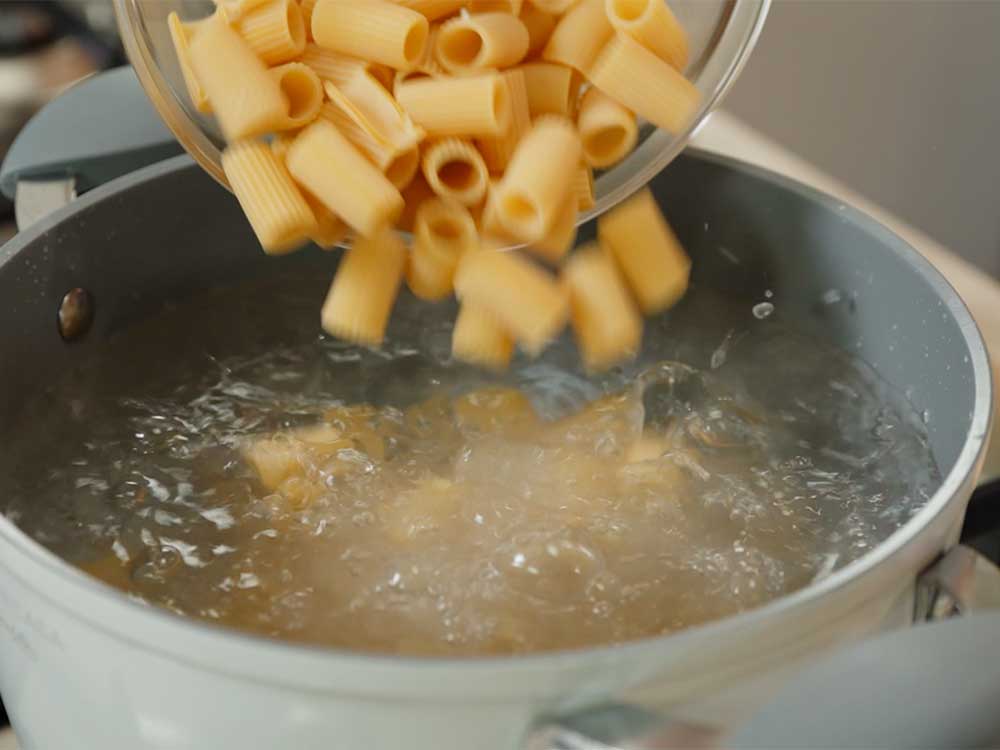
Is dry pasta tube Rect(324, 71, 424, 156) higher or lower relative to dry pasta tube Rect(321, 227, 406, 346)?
higher

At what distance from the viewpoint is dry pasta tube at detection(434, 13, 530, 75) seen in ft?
2.01

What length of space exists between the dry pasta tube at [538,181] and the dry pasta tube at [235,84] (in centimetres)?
12

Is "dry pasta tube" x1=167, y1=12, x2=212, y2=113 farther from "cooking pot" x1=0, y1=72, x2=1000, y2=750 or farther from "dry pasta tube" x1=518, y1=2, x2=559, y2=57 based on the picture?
"dry pasta tube" x1=518, y1=2, x2=559, y2=57

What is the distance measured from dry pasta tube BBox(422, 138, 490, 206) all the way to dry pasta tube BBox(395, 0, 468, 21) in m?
0.07

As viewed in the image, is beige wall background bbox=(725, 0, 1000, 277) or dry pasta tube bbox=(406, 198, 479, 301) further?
beige wall background bbox=(725, 0, 1000, 277)

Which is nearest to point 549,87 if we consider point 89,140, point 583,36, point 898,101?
point 583,36

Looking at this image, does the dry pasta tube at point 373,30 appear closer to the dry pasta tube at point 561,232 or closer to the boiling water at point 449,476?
the dry pasta tube at point 561,232

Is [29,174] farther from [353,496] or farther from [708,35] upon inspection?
[708,35]

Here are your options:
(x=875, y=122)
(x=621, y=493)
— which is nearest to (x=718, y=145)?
(x=875, y=122)

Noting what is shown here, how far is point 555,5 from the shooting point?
0.67m

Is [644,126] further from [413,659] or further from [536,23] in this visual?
[413,659]

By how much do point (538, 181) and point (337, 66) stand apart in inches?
5.9

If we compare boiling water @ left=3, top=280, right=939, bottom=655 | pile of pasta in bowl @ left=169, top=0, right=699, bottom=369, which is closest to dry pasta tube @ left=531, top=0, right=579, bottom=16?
pile of pasta in bowl @ left=169, top=0, right=699, bottom=369

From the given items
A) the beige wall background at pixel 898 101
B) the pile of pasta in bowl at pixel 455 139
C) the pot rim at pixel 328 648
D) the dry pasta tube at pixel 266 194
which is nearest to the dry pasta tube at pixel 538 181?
the pile of pasta in bowl at pixel 455 139
